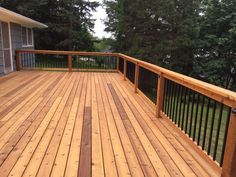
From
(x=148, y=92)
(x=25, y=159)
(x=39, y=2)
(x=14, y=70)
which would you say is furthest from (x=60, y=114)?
(x=39, y=2)

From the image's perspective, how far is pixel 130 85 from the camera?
21.1 ft

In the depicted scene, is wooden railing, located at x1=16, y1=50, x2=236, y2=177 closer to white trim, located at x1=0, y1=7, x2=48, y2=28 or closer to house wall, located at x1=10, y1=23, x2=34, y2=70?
white trim, located at x1=0, y1=7, x2=48, y2=28

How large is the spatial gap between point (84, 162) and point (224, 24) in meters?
12.7

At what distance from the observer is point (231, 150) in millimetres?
1861

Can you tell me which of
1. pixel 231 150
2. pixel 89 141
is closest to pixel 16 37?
pixel 89 141

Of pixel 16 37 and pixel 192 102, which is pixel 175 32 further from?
pixel 192 102

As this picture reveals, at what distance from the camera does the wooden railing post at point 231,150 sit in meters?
1.84

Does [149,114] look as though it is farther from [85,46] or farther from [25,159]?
[85,46]

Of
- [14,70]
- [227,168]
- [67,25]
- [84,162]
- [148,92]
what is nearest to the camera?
[227,168]

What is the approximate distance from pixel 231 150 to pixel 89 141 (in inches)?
61.1

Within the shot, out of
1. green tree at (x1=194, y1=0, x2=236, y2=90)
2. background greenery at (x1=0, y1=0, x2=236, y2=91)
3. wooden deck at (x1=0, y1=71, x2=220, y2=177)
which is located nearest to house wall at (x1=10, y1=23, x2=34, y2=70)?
wooden deck at (x1=0, y1=71, x2=220, y2=177)

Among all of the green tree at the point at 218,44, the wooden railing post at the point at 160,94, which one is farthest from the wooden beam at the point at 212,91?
the green tree at the point at 218,44

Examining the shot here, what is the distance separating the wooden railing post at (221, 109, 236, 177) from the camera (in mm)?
1844

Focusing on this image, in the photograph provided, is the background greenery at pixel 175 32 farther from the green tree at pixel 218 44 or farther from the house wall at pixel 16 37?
the house wall at pixel 16 37
